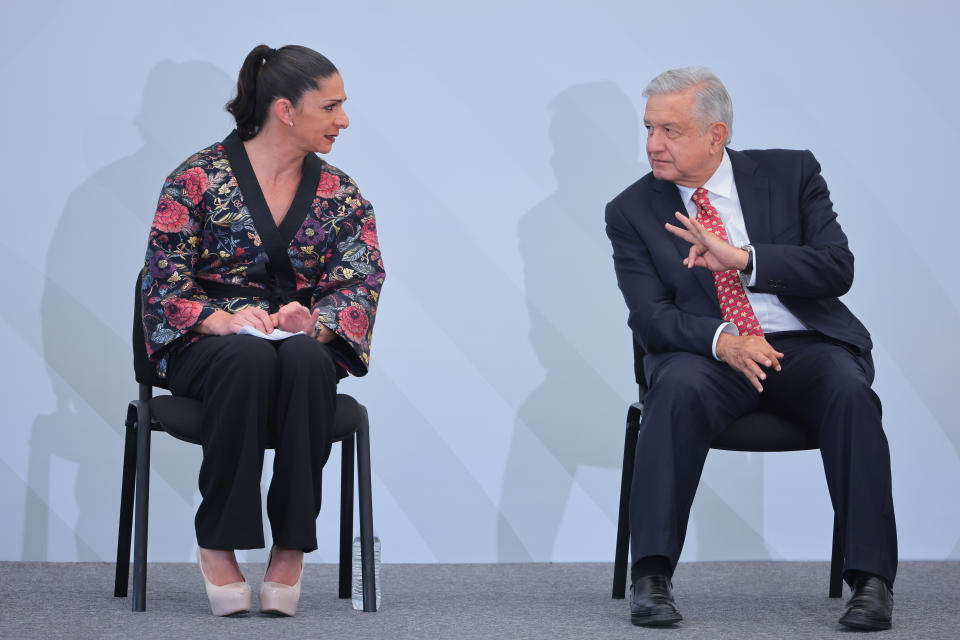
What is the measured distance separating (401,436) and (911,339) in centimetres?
149

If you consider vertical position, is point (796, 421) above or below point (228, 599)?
above

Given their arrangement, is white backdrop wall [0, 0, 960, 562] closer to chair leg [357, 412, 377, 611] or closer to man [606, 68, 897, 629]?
man [606, 68, 897, 629]

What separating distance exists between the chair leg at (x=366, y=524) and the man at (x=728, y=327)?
0.52m

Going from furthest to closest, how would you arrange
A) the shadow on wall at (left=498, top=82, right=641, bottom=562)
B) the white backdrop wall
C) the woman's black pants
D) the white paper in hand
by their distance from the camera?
1. the shadow on wall at (left=498, top=82, right=641, bottom=562)
2. the white backdrop wall
3. the white paper in hand
4. the woman's black pants

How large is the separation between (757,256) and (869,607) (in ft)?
2.38

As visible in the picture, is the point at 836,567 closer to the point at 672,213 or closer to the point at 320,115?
the point at 672,213

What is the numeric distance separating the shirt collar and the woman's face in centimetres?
78

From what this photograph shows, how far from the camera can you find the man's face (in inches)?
96.7

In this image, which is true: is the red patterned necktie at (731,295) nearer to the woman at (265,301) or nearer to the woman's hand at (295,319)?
the woman at (265,301)

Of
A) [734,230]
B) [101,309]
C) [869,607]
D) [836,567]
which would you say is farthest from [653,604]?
[101,309]

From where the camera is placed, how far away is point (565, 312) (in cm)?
314

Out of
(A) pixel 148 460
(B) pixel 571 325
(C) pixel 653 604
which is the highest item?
(B) pixel 571 325

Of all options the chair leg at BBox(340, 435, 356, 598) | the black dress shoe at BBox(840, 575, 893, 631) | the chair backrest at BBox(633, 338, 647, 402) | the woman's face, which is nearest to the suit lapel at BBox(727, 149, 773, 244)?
the chair backrest at BBox(633, 338, 647, 402)

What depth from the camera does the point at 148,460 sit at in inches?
86.0
